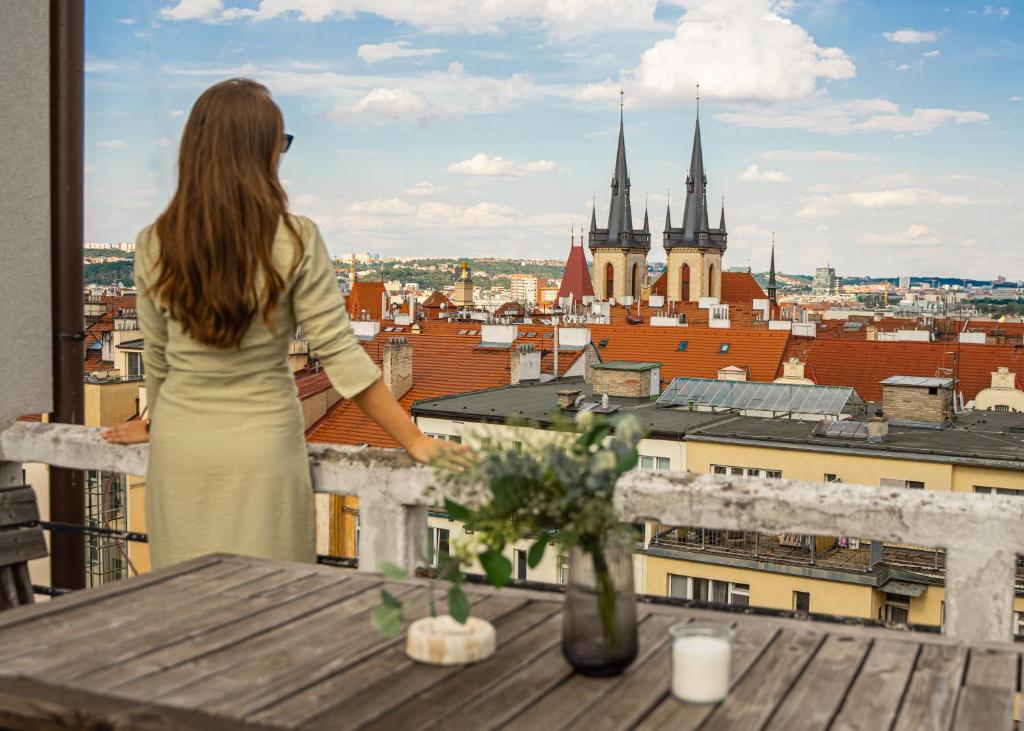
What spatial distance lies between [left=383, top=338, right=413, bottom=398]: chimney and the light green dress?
117 ft

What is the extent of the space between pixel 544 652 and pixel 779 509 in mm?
1136

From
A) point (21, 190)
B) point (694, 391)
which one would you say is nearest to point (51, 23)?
point (21, 190)

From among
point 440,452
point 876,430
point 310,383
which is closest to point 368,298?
point 310,383

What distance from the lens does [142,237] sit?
131 inches

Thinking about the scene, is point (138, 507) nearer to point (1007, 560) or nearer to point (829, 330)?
point (1007, 560)

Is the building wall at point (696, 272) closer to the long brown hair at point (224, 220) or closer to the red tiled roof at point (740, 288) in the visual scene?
the red tiled roof at point (740, 288)

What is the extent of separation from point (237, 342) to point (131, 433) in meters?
1.14

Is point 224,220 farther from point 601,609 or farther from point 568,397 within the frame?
point 568,397

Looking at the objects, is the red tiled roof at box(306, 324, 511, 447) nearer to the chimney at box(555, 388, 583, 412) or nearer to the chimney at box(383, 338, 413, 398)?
the chimney at box(383, 338, 413, 398)

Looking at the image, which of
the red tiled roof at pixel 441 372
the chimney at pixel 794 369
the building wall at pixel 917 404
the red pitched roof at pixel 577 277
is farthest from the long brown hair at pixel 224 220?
the red pitched roof at pixel 577 277

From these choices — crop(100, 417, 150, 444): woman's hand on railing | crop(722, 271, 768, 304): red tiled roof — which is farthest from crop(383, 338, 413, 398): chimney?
crop(722, 271, 768, 304): red tiled roof

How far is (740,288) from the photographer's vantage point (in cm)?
13012

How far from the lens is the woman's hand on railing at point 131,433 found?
4077mm

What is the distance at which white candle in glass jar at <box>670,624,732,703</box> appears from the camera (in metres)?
2.20
